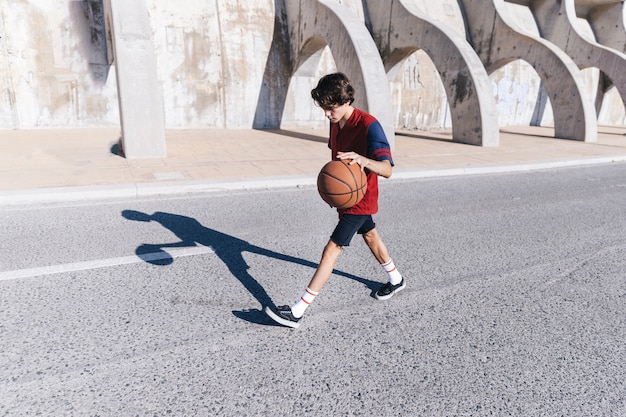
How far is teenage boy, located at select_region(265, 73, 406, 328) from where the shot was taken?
3.13m

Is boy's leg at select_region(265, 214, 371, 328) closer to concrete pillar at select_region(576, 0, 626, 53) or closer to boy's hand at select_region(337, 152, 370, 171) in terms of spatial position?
boy's hand at select_region(337, 152, 370, 171)

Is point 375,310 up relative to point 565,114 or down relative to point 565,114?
down

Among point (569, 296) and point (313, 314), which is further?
point (569, 296)

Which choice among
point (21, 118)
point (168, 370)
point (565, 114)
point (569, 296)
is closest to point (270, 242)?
point (168, 370)

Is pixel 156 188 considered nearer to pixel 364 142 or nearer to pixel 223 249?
pixel 223 249

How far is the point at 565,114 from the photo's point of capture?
18281mm

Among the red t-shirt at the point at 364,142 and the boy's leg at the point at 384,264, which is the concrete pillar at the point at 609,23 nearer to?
the boy's leg at the point at 384,264

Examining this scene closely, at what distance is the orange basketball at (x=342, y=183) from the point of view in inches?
128

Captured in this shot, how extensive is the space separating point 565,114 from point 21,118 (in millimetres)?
20934

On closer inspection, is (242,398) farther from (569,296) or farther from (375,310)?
(569,296)

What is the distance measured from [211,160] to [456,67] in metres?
9.98

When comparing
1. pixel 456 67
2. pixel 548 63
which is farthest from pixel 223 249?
pixel 548 63

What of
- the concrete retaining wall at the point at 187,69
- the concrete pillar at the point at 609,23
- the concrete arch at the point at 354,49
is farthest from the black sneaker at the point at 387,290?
the concrete pillar at the point at 609,23

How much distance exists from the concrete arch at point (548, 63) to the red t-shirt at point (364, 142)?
17.8 m
